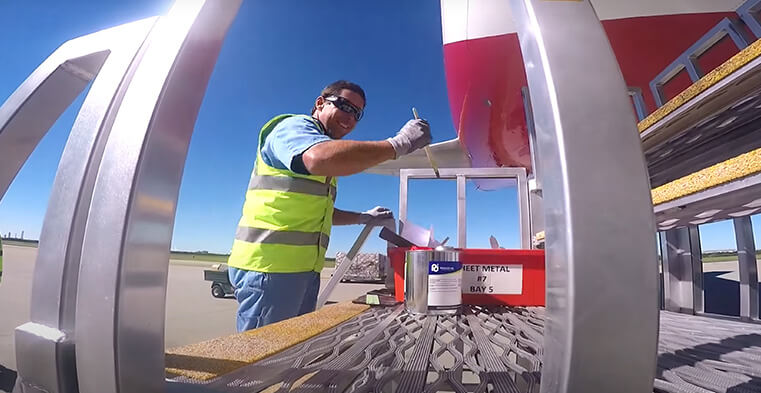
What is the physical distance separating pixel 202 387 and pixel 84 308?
134mm

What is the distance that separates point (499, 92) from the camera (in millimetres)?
2525

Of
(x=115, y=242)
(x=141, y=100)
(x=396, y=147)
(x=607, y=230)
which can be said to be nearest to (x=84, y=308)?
(x=115, y=242)

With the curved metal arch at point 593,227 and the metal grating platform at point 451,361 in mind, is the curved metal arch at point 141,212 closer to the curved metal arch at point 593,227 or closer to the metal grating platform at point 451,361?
the metal grating platform at point 451,361

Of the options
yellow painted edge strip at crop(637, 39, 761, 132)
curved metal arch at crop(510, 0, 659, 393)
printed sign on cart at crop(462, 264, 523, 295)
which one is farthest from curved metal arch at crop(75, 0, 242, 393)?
printed sign on cart at crop(462, 264, 523, 295)

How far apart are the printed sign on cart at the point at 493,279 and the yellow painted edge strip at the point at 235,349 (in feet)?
1.39

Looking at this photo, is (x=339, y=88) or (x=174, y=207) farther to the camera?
(x=339, y=88)

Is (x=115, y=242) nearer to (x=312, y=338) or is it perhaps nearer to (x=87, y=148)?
(x=87, y=148)

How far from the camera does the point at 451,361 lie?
47 cm

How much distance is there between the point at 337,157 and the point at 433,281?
0.45 m

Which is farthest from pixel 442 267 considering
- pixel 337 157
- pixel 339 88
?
pixel 339 88

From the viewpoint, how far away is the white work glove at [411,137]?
1204 mm

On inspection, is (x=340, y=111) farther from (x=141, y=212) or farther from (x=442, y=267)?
(x=141, y=212)

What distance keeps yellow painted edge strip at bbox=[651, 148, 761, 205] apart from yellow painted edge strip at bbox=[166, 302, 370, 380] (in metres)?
0.61

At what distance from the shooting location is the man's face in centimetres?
152
